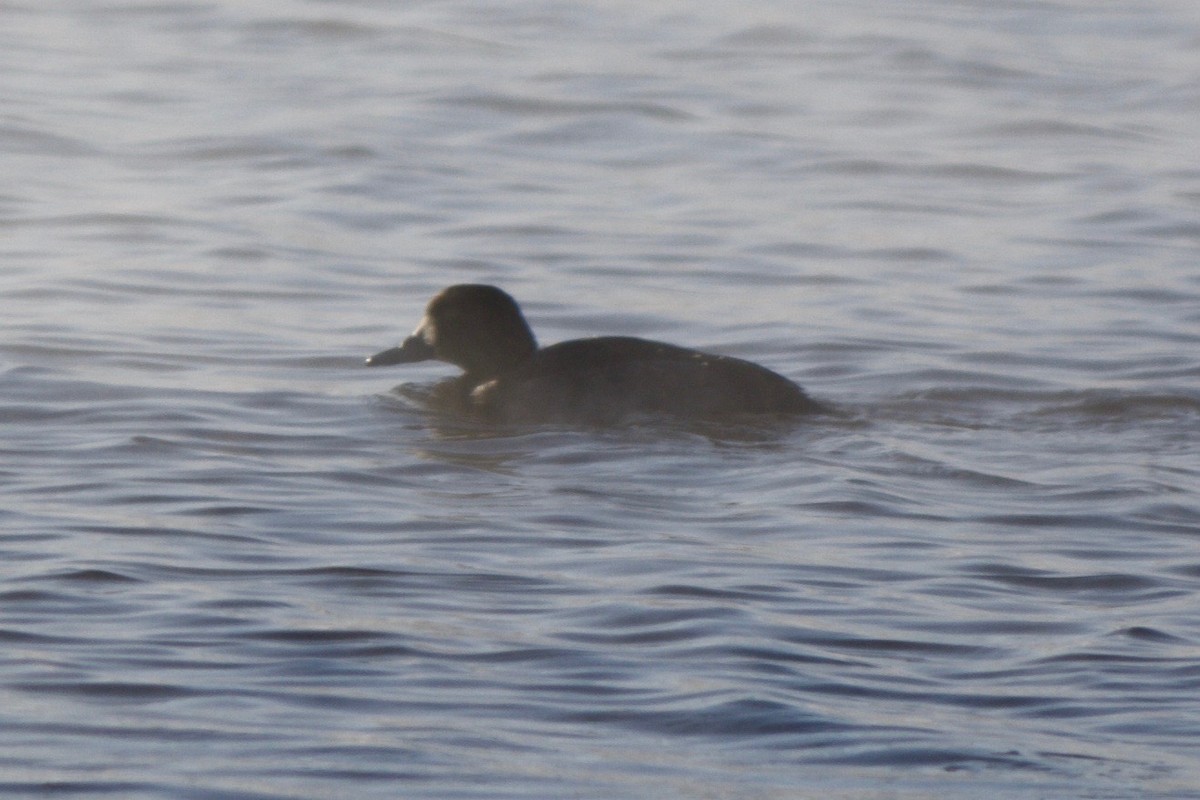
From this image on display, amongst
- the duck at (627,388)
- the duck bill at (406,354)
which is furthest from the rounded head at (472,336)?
the duck at (627,388)

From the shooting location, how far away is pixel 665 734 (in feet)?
21.2

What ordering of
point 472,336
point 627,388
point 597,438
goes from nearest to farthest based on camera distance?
1. point 597,438
2. point 627,388
3. point 472,336

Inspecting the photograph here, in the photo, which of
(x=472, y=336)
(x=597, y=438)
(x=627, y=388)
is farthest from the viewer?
(x=472, y=336)

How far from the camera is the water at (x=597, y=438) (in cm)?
652

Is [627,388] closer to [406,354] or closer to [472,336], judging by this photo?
[472,336]

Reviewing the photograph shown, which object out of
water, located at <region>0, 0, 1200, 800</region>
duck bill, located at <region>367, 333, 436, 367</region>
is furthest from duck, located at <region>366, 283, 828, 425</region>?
duck bill, located at <region>367, 333, 436, 367</region>

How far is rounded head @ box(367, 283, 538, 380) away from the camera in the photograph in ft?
39.6

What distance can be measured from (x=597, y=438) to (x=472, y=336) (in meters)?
1.45

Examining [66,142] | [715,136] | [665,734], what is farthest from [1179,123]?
[665,734]

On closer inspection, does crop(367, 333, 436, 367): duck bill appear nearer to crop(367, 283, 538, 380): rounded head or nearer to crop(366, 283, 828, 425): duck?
crop(367, 283, 538, 380): rounded head

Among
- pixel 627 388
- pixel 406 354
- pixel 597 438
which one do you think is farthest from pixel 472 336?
pixel 597 438

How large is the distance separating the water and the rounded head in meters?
0.24

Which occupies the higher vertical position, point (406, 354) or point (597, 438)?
point (406, 354)

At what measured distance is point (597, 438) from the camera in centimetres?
1086
